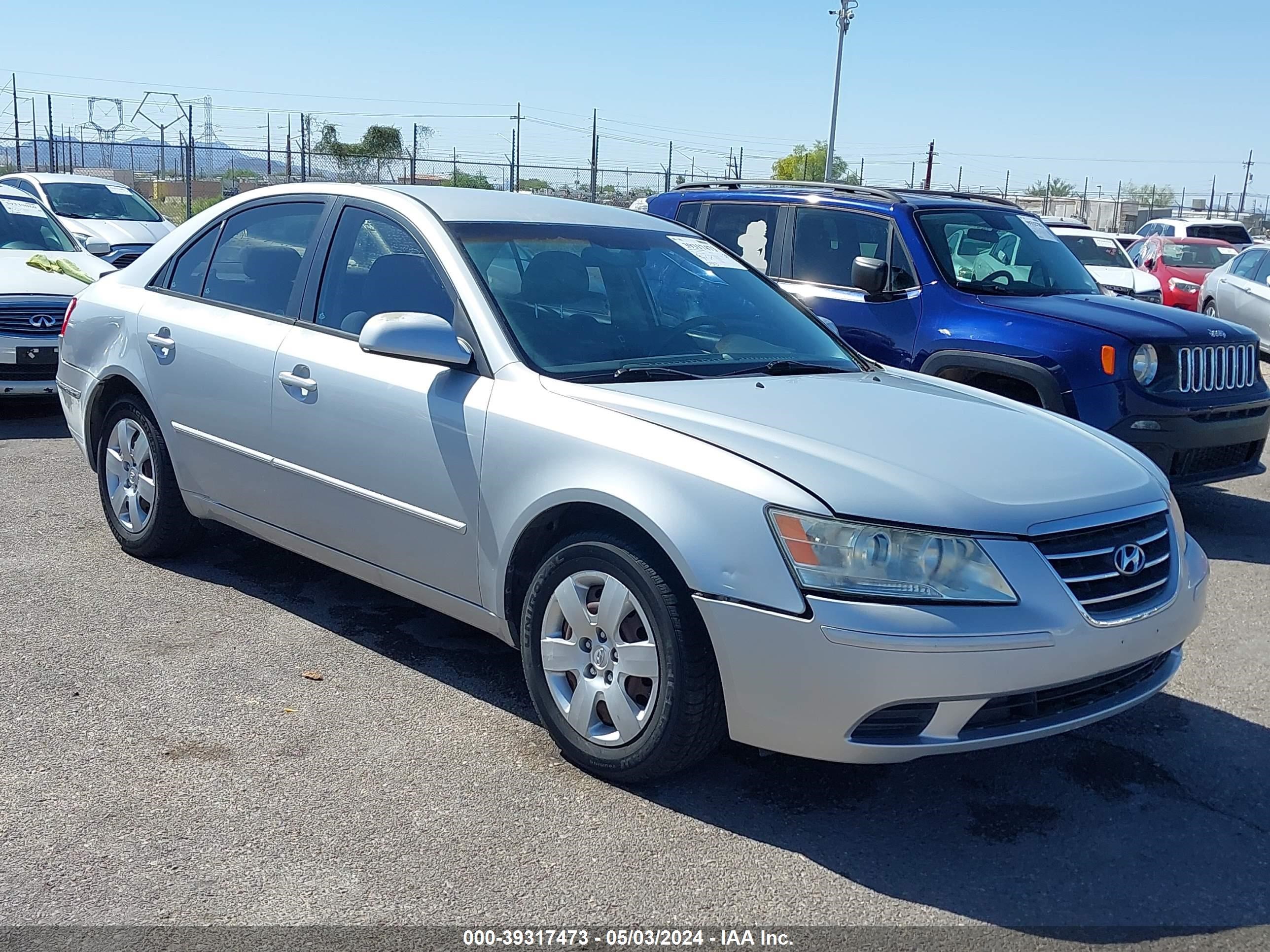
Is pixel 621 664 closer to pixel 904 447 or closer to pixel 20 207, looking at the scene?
pixel 904 447

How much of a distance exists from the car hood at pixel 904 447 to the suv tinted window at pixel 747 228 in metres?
3.97

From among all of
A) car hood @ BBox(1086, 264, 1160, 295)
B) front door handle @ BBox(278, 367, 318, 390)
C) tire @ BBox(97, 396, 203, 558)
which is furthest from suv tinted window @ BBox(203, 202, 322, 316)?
car hood @ BBox(1086, 264, 1160, 295)

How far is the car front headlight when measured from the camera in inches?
261

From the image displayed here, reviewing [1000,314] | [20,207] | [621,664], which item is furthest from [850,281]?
[20,207]

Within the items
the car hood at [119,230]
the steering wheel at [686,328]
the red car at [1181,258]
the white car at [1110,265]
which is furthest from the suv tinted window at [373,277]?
the red car at [1181,258]

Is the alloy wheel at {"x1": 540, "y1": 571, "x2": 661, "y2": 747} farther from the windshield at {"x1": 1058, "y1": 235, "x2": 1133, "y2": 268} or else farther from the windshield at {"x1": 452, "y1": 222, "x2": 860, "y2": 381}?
the windshield at {"x1": 1058, "y1": 235, "x2": 1133, "y2": 268}

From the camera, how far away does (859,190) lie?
7.95m

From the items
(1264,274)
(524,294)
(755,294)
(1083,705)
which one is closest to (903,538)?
(1083,705)

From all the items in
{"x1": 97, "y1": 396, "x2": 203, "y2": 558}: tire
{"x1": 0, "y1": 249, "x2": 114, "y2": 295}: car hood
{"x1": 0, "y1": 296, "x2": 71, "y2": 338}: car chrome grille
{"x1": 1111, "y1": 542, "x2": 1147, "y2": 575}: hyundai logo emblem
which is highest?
{"x1": 0, "y1": 249, "x2": 114, "y2": 295}: car hood

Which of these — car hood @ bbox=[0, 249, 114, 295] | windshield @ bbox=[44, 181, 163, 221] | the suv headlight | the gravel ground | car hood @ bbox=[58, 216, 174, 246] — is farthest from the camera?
windshield @ bbox=[44, 181, 163, 221]

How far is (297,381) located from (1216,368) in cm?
504

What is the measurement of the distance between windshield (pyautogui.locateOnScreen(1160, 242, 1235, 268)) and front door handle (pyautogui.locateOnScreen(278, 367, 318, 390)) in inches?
723

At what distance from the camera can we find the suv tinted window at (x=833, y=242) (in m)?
A: 7.67

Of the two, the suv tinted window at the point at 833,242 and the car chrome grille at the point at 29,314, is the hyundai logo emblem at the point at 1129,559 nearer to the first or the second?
the suv tinted window at the point at 833,242
